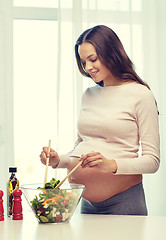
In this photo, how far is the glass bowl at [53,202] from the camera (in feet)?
4.24

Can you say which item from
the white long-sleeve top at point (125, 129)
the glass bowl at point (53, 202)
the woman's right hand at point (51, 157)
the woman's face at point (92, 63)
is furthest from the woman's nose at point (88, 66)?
the glass bowl at point (53, 202)

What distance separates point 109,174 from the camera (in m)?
1.67

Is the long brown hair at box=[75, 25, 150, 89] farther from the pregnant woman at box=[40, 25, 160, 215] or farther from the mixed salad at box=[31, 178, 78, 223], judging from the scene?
the mixed salad at box=[31, 178, 78, 223]

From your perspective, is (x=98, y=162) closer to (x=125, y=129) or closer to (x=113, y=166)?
(x=113, y=166)

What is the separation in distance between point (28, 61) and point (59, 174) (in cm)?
96

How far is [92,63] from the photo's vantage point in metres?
1.79

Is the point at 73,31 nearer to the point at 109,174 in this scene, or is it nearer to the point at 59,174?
the point at 59,174

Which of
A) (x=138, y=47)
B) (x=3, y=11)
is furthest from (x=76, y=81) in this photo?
(x=3, y=11)

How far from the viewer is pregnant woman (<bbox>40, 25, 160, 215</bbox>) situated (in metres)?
1.65

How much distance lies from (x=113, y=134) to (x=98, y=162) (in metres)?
0.25

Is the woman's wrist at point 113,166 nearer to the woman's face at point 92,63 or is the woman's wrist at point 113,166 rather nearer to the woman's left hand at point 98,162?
the woman's left hand at point 98,162

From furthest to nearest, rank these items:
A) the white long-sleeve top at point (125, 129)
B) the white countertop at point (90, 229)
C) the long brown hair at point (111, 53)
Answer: the long brown hair at point (111, 53) < the white long-sleeve top at point (125, 129) < the white countertop at point (90, 229)

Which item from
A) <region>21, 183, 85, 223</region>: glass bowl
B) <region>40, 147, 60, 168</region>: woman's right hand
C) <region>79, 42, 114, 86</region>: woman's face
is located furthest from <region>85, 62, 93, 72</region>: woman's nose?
<region>21, 183, 85, 223</region>: glass bowl

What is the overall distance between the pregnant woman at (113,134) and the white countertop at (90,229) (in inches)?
9.1
